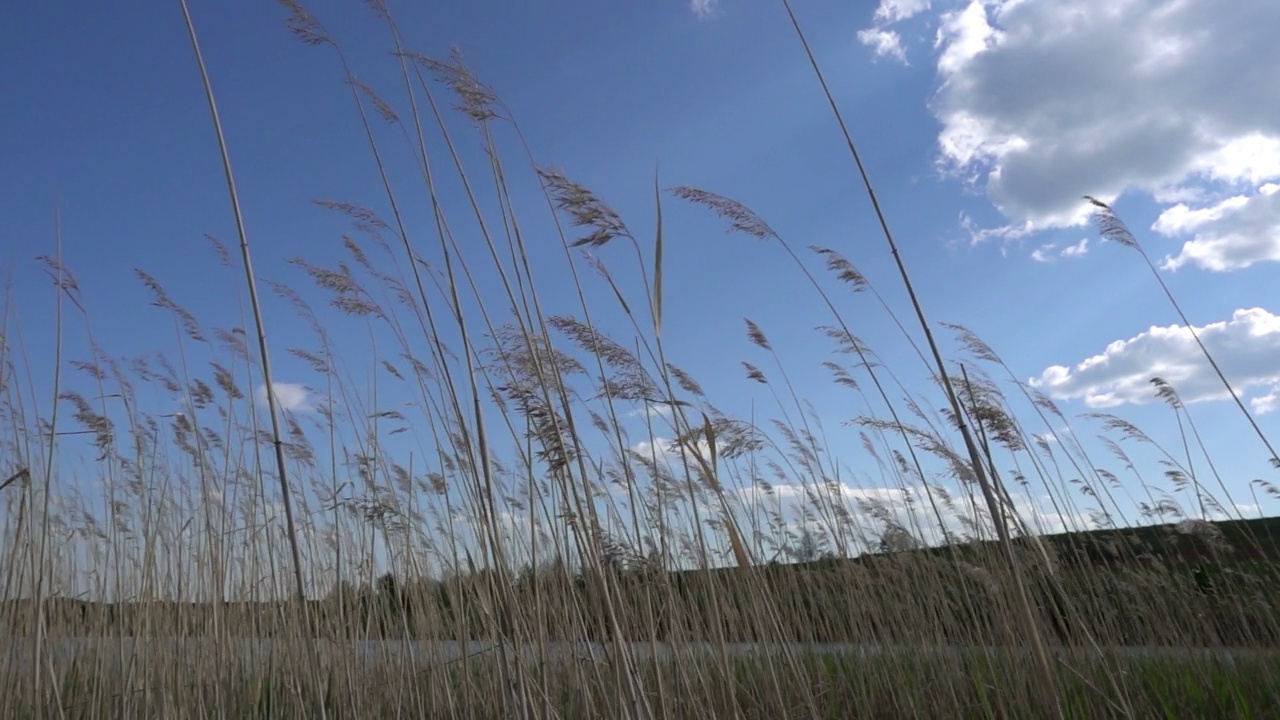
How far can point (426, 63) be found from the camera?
1.88 metres

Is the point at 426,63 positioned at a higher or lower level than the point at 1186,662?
higher

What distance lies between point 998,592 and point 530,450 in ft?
4.73

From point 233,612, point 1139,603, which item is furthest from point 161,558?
point 1139,603

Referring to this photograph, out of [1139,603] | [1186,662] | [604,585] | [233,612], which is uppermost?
[233,612]

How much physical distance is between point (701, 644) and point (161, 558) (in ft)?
6.84

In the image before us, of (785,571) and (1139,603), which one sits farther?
(785,571)

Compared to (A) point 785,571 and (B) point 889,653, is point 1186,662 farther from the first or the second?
(A) point 785,571

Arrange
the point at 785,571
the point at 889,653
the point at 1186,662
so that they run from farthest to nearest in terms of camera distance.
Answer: the point at 785,571, the point at 1186,662, the point at 889,653

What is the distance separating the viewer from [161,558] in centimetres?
296

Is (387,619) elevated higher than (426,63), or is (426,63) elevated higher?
(426,63)

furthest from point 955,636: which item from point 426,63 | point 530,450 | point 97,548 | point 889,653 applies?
point 97,548

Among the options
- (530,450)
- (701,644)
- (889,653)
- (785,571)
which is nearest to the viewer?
(530,450)

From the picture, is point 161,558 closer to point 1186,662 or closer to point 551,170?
point 551,170

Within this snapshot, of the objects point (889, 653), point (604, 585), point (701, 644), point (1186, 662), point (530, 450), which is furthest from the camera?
point (1186, 662)
